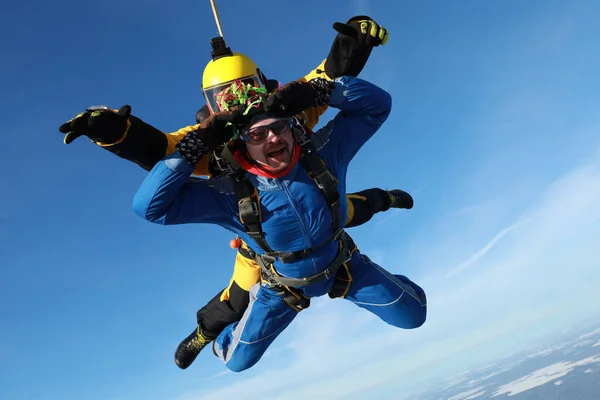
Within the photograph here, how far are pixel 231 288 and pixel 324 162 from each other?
184 cm

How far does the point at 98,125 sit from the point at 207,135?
64cm

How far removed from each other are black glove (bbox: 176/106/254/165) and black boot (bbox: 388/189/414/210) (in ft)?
10.3

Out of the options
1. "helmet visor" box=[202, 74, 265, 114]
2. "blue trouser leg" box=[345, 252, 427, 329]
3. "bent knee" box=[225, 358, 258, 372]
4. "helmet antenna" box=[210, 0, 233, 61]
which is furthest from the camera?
"blue trouser leg" box=[345, 252, 427, 329]

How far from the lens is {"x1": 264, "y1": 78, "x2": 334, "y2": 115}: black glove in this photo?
2.84 m

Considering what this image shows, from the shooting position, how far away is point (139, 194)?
281 centimetres

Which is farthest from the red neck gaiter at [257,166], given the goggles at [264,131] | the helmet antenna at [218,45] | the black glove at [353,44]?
the helmet antenna at [218,45]

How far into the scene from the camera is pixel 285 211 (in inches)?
124

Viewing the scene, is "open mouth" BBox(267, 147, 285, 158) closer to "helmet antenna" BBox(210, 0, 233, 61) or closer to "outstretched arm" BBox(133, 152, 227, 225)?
"outstretched arm" BBox(133, 152, 227, 225)

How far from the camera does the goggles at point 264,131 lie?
2.99 meters

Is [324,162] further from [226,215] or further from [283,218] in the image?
[226,215]

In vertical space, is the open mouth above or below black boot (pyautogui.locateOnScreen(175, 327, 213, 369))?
above

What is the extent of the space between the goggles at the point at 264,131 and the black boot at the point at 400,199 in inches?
108

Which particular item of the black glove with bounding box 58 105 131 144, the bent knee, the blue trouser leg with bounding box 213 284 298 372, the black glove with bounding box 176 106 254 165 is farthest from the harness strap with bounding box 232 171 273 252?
the bent knee

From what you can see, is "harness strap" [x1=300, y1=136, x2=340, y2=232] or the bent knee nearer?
"harness strap" [x1=300, y1=136, x2=340, y2=232]
